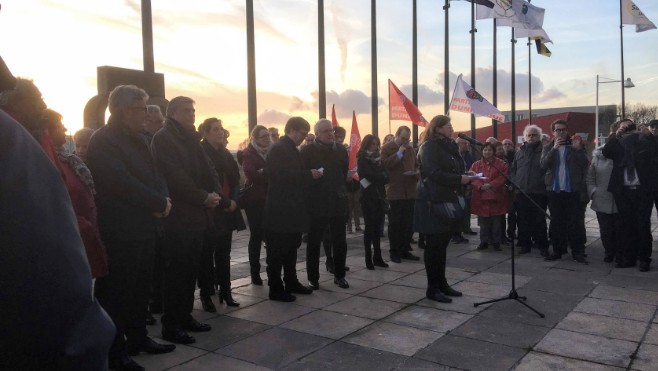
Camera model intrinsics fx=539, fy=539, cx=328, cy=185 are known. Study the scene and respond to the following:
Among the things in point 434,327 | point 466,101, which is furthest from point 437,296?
point 466,101

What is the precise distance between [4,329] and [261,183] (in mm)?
5343

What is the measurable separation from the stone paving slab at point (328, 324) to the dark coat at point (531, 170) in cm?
462

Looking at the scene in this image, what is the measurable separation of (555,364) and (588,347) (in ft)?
1.82

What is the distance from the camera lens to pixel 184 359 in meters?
4.05

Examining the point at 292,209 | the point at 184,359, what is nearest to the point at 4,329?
the point at 184,359

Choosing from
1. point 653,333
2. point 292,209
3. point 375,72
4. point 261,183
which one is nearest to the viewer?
point 653,333

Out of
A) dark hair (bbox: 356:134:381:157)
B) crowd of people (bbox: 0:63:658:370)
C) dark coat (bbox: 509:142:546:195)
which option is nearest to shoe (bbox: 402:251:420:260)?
crowd of people (bbox: 0:63:658:370)

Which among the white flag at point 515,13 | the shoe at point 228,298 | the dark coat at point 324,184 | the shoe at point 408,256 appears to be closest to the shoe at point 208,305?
the shoe at point 228,298

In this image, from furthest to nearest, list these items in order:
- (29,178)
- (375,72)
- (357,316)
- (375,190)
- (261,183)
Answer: (375,72) < (375,190) < (261,183) < (357,316) < (29,178)

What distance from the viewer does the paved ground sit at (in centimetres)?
398

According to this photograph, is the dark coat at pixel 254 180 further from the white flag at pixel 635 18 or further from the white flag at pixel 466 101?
the white flag at pixel 635 18

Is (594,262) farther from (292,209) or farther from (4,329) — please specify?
(4,329)

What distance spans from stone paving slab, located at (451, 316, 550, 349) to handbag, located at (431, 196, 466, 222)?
3.39 feet

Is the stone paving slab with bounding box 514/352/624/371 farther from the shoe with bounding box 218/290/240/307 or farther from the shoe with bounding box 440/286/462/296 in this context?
the shoe with bounding box 218/290/240/307
